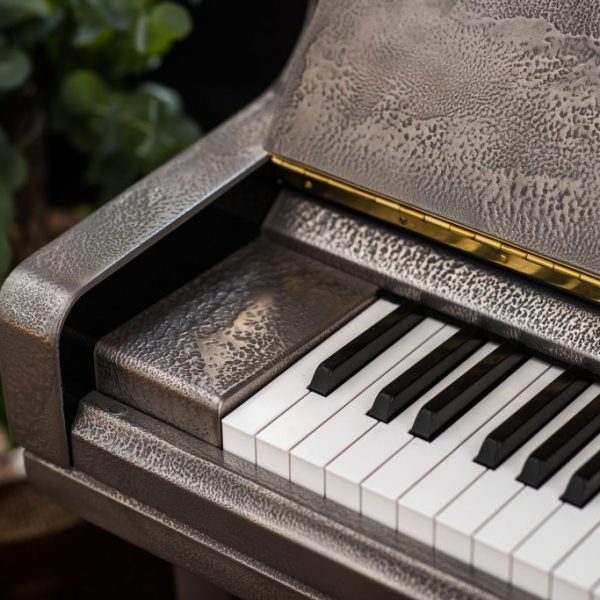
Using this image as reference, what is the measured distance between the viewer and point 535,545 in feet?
2.88

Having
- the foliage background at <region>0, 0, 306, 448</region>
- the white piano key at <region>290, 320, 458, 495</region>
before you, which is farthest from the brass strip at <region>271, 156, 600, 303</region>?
the foliage background at <region>0, 0, 306, 448</region>

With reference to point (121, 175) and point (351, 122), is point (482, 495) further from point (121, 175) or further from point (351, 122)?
point (121, 175)

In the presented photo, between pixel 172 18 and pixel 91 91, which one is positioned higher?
pixel 172 18

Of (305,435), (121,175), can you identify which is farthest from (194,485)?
(121,175)

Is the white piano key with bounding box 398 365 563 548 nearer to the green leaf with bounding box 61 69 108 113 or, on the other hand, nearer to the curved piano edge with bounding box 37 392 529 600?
the curved piano edge with bounding box 37 392 529 600

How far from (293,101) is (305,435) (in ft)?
1.08

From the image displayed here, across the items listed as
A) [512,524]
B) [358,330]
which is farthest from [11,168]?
[512,524]

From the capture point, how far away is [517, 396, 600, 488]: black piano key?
923 millimetres

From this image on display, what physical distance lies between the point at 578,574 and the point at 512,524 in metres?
0.06

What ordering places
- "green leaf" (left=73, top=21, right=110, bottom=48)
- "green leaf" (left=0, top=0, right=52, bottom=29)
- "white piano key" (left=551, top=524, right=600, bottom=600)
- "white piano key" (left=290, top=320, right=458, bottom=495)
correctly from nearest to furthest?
"white piano key" (left=551, top=524, right=600, bottom=600) → "white piano key" (left=290, top=320, right=458, bottom=495) → "green leaf" (left=0, top=0, right=52, bottom=29) → "green leaf" (left=73, top=21, right=110, bottom=48)

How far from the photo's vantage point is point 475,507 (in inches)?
35.8

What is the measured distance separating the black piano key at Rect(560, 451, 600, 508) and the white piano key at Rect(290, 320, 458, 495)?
16 centimetres

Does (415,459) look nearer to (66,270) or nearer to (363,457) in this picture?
(363,457)

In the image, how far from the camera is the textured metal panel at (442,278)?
3.34 feet
